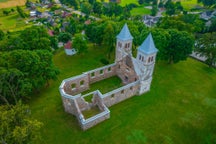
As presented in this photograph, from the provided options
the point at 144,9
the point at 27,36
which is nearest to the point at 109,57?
the point at 27,36

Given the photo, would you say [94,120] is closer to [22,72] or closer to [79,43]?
[22,72]

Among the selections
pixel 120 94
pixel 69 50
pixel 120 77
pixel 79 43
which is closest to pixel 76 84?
pixel 120 94

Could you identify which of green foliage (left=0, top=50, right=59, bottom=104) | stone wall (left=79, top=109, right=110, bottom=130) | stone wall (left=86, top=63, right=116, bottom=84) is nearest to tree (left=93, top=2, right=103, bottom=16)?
stone wall (left=86, top=63, right=116, bottom=84)

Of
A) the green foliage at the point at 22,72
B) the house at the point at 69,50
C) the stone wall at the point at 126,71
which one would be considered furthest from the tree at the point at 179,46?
the green foliage at the point at 22,72

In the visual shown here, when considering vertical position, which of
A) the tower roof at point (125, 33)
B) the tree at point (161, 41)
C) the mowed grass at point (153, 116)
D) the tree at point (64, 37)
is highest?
the tower roof at point (125, 33)

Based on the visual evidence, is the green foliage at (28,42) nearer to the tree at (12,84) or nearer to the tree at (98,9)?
the tree at (12,84)

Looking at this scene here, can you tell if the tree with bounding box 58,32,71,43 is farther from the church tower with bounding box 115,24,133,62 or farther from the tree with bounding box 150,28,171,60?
the tree with bounding box 150,28,171,60
